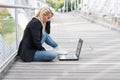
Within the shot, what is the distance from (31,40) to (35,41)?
0.45 feet

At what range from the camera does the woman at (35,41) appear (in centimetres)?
689

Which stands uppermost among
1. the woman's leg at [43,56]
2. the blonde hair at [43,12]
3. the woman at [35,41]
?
the blonde hair at [43,12]

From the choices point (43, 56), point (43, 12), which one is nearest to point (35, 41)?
point (43, 56)

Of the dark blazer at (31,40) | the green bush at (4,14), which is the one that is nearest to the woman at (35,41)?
the dark blazer at (31,40)

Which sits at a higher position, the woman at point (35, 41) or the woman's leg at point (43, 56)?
the woman at point (35, 41)

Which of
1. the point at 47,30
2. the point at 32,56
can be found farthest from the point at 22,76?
the point at 47,30

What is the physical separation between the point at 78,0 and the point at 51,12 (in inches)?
2539

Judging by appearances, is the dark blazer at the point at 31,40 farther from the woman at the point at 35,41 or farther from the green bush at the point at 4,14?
the green bush at the point at 4,14

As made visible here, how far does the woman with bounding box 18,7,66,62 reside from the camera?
6891 mm

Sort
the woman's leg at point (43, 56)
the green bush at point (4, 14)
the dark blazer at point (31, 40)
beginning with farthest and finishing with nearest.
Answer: the woman's leg at point (43, 56) < the dark blazer at point (31, 40) < the green bush at point (4, 14)

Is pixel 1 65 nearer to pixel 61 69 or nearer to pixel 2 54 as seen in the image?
pixel 2 54

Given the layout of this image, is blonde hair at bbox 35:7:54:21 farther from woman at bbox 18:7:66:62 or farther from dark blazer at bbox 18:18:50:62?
dark blazer at bbox 18:18:50:62

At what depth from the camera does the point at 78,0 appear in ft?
233

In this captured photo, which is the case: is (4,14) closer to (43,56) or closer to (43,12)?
(43,12)
